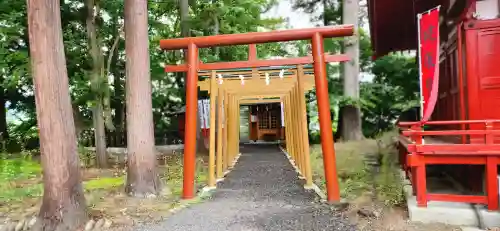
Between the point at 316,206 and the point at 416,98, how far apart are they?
14.1 meters

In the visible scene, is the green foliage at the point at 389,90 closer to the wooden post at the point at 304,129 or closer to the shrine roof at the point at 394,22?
the shrine roof at the point at 394,22

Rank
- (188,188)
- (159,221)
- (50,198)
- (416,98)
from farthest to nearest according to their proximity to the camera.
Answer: (416,98), (188,188), (159,221), (50,198)

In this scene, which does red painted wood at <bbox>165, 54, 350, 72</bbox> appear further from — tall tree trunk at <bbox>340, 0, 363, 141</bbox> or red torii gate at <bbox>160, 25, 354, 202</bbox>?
tall tree trunk at <bbox>340, 0, 363, 141</bbox>

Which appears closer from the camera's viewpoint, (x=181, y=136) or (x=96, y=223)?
(x=96, y=223)

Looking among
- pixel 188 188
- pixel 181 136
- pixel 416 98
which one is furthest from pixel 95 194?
pixel 416 98

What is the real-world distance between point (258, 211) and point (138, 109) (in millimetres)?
3019

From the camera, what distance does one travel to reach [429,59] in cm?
629

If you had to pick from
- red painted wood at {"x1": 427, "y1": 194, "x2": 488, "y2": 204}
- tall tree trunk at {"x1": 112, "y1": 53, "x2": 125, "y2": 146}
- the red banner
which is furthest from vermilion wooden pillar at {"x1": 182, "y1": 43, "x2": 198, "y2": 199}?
tall tree trunk at {"x1": 112, "y1": 53, "x2": 125, "y2": 146}

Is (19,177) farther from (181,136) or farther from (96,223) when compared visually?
(181,136)

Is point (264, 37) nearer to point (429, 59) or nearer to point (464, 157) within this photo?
point (429, 59)

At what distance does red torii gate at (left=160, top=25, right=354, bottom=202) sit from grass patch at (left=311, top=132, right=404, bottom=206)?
931mm

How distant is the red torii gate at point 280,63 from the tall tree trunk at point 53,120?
227 cm

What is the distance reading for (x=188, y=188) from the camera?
24.3ft

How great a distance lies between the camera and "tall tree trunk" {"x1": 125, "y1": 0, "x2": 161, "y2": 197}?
7.68 metres
